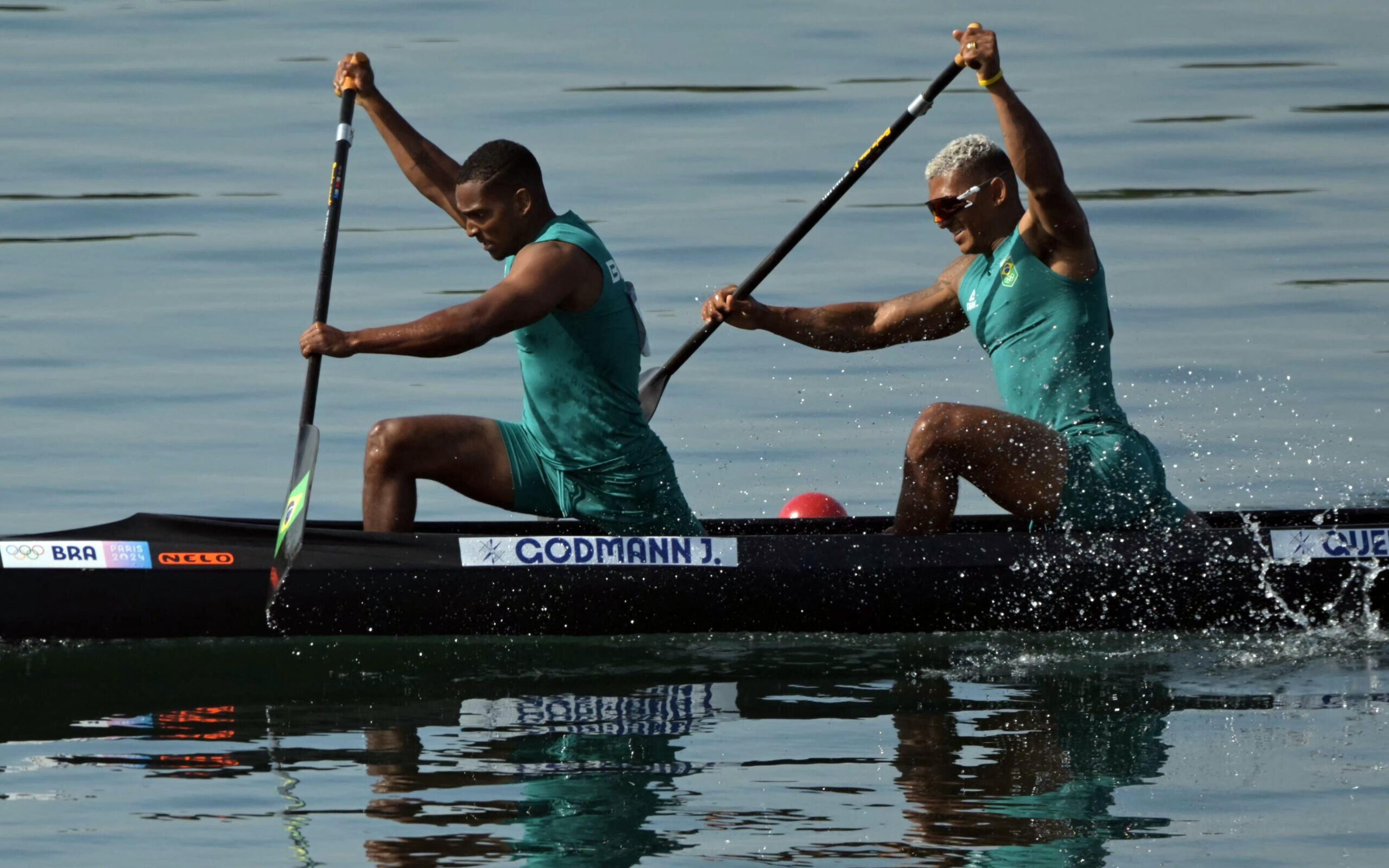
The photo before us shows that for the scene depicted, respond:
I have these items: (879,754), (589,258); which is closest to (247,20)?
(589,258)

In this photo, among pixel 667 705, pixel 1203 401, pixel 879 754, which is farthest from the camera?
pixel 1203 401

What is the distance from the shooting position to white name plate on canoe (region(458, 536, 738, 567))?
23.5ft

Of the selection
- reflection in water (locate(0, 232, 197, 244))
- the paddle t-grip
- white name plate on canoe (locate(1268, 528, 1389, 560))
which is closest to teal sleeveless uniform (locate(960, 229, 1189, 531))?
white name plate on canoe (locate(1268, 528, 1389, 560))

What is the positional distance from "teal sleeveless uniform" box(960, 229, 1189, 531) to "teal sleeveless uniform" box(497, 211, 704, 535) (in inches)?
44.1

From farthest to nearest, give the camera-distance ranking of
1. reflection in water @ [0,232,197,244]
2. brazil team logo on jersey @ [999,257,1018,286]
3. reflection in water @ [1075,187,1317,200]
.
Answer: reflection in water @ [1075,187,1317,200] → reflection in water @ [0,232,197,244] → brazil team logo on jersey @ [999,257,1018,286]

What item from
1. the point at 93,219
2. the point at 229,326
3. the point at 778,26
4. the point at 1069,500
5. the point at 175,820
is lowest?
the point at 175,820

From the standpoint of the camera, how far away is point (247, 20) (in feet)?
71.9

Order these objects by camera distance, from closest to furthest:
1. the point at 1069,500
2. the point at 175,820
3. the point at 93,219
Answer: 1. the point at 175,820
2. the point at 1069,500
3. the point at 93,219

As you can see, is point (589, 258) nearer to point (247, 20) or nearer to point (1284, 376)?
point (1284, 376)

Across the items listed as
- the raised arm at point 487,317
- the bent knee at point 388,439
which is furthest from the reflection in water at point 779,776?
the raised arm at point 487,317

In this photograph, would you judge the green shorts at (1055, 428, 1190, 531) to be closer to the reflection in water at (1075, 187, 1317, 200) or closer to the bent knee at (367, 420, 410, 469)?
the bent knee at (367, 420, 410, 469)

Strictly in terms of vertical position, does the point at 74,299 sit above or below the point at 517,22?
below

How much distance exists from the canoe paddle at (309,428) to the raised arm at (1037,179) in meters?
2.24

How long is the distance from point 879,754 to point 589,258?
6.13ft
